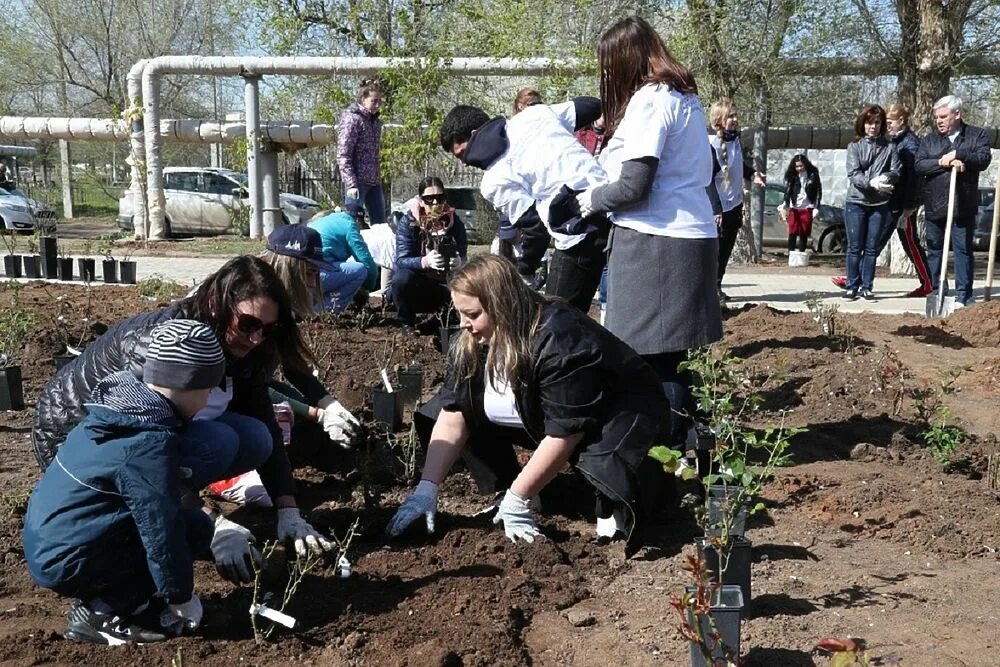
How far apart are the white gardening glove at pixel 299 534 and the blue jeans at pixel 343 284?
12.3 ft

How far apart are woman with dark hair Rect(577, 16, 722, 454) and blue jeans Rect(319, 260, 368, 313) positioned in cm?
344

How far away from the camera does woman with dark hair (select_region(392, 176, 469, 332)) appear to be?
679cm

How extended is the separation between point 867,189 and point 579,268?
5211 millimetres

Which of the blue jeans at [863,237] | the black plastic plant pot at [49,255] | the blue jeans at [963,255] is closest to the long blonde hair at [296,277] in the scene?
the blue jeans at [963,255]

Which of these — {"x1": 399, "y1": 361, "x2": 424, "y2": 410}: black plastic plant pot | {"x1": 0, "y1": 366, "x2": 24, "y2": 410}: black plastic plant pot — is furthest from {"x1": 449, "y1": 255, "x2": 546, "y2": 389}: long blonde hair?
{"x1": 0, "y1": 366, "x2": 24, "y2": 410}: black plastic plant pot

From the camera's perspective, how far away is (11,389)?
17.2 ft

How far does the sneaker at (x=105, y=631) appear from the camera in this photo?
281 centimetres

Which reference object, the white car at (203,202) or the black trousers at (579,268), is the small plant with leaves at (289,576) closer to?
the black trousers at (579,268)

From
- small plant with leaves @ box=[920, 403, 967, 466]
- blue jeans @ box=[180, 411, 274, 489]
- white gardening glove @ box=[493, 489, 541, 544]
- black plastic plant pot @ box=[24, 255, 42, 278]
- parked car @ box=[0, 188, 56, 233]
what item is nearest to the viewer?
blue jeans @ box=[180, 411, 274, 489]

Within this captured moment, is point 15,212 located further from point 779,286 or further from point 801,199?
point 779,286

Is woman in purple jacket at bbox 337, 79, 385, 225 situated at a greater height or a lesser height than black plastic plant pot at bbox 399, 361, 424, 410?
greater

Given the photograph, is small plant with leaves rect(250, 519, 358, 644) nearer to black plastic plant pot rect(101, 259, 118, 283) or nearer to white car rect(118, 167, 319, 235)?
black plastic plant pot rect(101, 259, 118, 283)

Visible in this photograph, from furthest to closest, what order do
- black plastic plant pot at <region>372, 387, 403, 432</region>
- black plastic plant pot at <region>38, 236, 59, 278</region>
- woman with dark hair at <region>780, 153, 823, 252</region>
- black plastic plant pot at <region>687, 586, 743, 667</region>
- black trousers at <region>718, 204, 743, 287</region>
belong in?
woman with dark hair at <region>780, 153, 823, 252</region> < black plastic plant pot at <region>38, 236, 59, 278</region> < black trousers at <region>718, 204, 743, 287</region> < black plastic plant pot at <region>372, 387, 403, 432</region> < black plastic plant pot at <region>687, 586, 743, 667</region>

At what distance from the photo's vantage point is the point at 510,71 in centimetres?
1330
